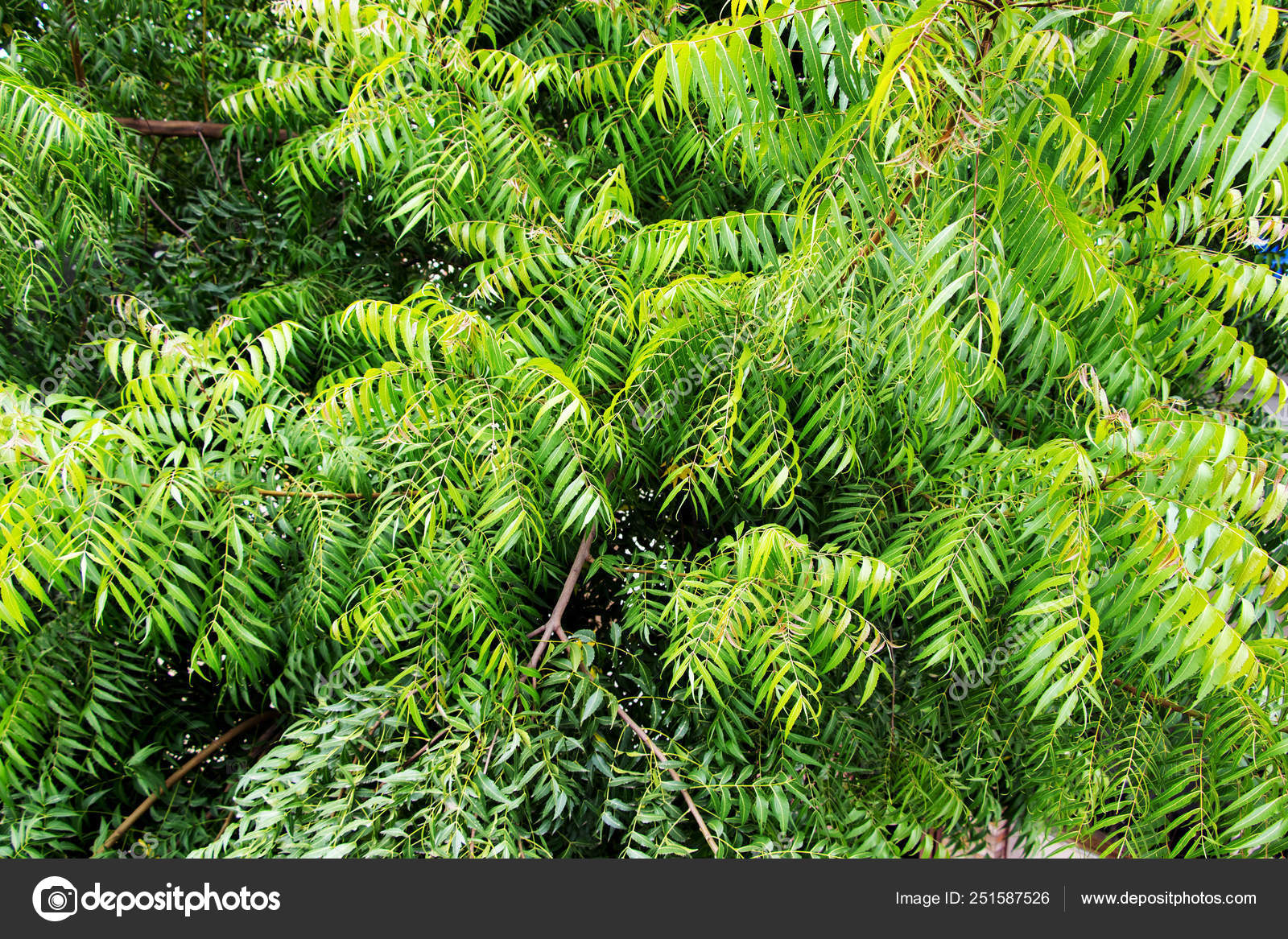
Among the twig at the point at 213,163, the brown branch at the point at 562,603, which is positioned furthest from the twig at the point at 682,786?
the twig at the point at 213,163

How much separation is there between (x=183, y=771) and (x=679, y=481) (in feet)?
5.37

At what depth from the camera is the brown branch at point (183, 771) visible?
2.02 meters

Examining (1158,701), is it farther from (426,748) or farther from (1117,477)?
(426,748)

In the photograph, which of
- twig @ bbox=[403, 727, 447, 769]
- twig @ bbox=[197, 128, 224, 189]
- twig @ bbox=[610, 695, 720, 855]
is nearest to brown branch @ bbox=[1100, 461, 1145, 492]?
twig @ bbox=[610, 695, 720, 855]

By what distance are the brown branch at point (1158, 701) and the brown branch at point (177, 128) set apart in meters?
3.28

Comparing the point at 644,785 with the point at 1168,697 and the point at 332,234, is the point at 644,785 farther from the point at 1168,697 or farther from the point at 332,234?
the point at 332,234

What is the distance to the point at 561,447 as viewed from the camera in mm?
1755

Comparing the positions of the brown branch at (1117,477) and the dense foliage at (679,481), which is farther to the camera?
the brown branch at (1117,477)

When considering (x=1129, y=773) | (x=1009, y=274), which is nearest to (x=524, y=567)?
(x=1009, y=274)

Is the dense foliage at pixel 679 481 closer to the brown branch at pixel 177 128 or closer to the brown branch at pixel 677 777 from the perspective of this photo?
the brown branch at pixel 677 777

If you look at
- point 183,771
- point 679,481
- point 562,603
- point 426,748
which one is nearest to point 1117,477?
point 679,481

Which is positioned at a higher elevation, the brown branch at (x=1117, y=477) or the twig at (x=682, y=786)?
the brown branch at (x=1117, y=477)

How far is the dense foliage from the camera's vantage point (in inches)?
53.9
